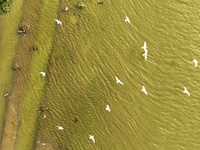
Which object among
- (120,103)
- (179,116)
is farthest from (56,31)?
(179,116)

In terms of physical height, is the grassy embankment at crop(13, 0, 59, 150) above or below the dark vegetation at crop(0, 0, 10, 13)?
below

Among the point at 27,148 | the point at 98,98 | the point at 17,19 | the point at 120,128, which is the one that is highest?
the point at 17,19

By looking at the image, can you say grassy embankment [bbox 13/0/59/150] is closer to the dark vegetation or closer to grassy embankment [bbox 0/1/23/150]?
grassy embankment [bbox 0/1/23/150]

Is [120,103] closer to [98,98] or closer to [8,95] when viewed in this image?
[98,98]

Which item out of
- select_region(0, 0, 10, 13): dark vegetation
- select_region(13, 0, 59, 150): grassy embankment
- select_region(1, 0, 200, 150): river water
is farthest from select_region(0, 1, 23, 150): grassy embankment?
select_region(1, 0, 200, 150): river water

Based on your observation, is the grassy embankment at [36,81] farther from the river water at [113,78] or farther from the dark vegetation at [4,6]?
the dark vegetation at [4,6]

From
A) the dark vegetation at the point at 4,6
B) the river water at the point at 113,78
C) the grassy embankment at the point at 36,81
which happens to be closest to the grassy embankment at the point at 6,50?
the dark vegetation at the point at 4,6

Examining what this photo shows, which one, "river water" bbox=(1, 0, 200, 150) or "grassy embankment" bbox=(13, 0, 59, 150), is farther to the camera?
"grassy embankment" bbox=(13, 0, 59, 150)
